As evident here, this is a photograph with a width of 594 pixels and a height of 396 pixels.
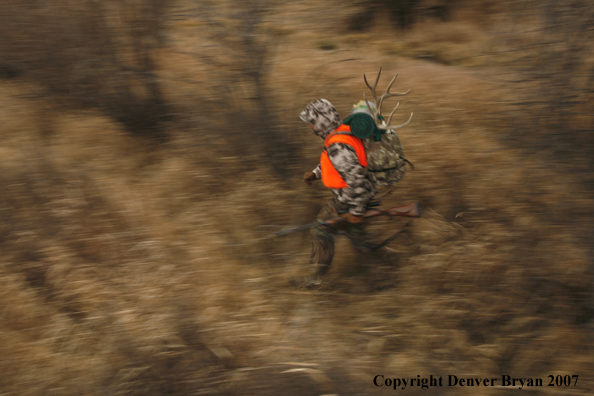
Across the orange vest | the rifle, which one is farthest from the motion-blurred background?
the orange vest

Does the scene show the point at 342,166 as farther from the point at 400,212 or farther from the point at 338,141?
the point at 400,212

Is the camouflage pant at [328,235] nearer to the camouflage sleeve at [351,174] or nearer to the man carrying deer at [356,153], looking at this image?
the man carrying deer at [356,153]

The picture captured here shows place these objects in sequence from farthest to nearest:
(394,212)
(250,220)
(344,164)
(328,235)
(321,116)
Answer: (250,220)
(328,235)
(394,212)
(321,116)
(344,164)

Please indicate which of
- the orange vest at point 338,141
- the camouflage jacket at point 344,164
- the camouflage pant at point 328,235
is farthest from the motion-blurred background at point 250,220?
the orange vest at point 338,141

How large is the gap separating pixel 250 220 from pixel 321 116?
1654 mm

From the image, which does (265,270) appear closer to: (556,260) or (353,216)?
(353,216)

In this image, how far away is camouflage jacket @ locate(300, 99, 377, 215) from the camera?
337 centimetres

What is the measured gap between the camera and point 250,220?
4.71 meters

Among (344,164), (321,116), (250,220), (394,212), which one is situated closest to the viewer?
(344,164)

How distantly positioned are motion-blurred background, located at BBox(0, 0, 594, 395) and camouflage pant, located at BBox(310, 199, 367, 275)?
11.8 inches

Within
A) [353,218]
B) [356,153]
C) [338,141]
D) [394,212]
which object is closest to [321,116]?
[338,141]

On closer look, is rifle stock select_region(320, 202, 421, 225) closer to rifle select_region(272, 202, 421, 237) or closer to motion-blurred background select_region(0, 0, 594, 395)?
rifle select_region(272, 202, 421, 237)

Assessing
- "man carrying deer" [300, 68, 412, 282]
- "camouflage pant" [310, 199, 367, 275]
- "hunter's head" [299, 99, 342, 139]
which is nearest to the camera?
"man carrying deer" [300, 68, 412, 282]

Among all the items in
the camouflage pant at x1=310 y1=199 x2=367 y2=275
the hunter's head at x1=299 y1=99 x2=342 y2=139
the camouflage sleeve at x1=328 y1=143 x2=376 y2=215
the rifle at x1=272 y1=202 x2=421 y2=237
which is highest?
the hunter's head at x1=299 y1=99 x2=342 y2=139
